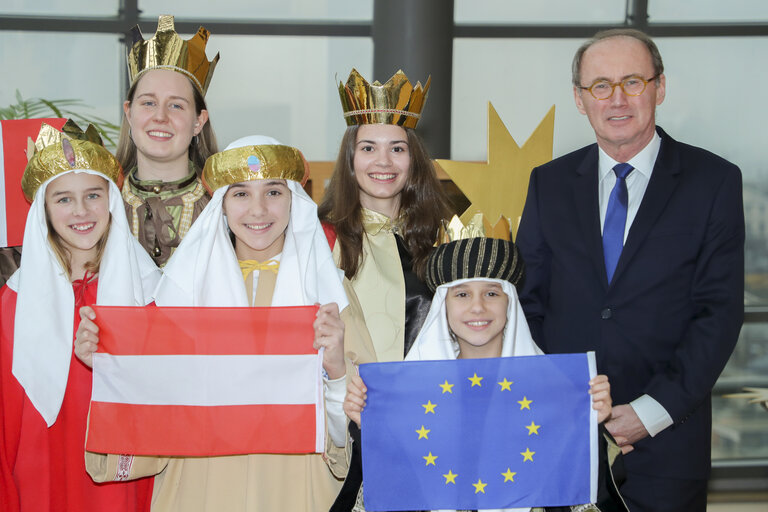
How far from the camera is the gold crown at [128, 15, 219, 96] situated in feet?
11.5

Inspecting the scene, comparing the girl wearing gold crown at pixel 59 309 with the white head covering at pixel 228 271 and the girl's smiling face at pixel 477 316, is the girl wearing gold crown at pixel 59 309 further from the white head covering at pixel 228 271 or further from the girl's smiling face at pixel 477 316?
the girl's smiling face at pixel 477 316

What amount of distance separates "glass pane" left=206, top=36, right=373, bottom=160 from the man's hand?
4853mm

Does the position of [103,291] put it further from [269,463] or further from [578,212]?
[578,212]

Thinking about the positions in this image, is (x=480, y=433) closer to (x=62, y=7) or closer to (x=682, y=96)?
(x=682, y=96)

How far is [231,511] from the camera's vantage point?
2736mm

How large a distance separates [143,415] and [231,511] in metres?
0.45

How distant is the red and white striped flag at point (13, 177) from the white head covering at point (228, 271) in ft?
3.53

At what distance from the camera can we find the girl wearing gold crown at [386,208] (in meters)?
3.28

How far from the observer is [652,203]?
107 inches

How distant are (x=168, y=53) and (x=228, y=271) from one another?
3.97ft

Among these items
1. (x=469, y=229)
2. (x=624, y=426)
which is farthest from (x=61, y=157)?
(x=624, y=426)

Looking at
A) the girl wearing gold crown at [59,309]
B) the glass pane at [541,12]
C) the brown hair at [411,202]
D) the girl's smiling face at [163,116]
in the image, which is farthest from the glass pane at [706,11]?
the girl wearing gold crown at [59,309]

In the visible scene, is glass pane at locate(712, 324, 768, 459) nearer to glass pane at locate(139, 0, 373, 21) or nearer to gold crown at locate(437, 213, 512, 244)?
glass pane at locate(139, 0, 373, 21)

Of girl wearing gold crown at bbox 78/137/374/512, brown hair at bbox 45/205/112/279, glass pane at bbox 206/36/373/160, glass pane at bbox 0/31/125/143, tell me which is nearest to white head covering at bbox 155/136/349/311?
girl wearing gold crown at bbox 78/137/374/512
